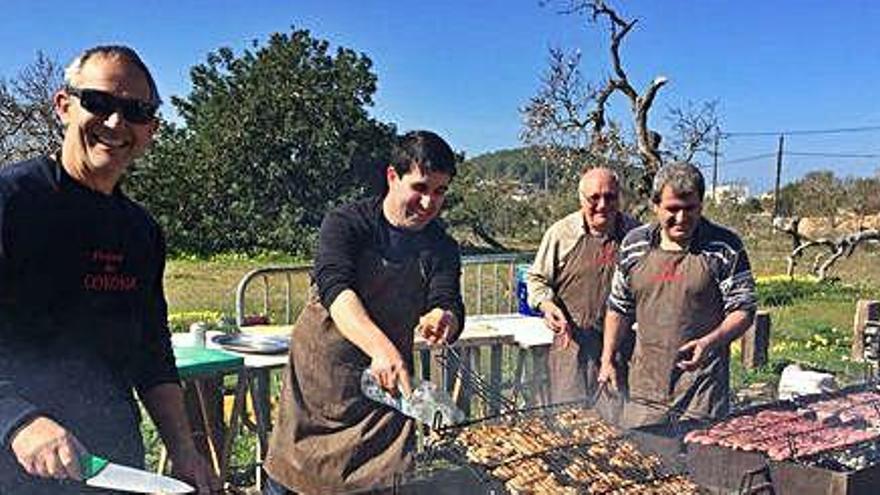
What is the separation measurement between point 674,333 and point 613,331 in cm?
34

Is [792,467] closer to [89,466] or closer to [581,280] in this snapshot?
[581,280]

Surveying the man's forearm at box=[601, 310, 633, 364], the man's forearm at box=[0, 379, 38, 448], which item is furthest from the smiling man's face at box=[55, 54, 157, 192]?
the man's forearm at box=[601, 310, 633, 364]

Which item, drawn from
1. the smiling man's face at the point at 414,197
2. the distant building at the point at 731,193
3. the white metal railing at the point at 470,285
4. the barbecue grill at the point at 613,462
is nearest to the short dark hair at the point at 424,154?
the smiling man's face at the point at 414,197

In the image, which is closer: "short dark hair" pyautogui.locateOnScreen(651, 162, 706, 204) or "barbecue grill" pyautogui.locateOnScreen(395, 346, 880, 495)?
"barbecue grill" pyautogui.locateOnScreen(395, 346, 880, 495)

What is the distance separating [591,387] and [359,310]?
230 centimetres

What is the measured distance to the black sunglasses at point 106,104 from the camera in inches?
76.7

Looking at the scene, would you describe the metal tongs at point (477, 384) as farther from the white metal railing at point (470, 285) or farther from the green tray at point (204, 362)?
the green tray at point (204, 362)

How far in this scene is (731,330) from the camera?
3945mm

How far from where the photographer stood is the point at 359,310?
112 inches

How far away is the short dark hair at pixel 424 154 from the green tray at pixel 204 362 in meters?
1.97

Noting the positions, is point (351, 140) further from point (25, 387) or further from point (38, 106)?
point (25, 387)

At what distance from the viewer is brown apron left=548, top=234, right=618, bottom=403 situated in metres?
4.76

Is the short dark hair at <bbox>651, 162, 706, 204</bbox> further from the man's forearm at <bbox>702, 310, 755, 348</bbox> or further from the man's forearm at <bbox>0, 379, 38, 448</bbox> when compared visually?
the man's forearm at <bbox>0, 379, 38, 448</bbox>

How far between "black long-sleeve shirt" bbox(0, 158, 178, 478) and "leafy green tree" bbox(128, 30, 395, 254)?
19.7 m
